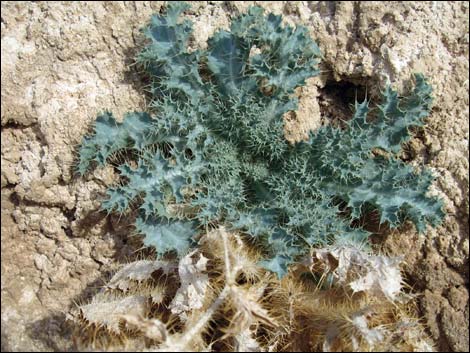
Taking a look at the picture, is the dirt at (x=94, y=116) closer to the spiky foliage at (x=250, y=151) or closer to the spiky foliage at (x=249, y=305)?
the spiky foliage at (x=250, y=151)

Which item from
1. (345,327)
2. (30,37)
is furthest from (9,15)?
(345,327)

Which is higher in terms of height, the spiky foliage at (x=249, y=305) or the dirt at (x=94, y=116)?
the dirt at (x=94, y=116)

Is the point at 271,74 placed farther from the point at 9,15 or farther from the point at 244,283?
the point at 9,15

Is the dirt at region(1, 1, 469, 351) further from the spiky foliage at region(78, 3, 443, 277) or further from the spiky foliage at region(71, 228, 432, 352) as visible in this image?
the spiky foliage at region(71, 228, 432, 352)

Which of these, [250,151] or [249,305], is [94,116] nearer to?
[250,151]

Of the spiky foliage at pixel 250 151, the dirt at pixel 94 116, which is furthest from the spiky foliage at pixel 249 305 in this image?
the dirt at pixel 94 116

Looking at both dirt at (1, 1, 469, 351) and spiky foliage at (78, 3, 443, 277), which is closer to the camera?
spiky foliage at (78, 3, 443, 277)

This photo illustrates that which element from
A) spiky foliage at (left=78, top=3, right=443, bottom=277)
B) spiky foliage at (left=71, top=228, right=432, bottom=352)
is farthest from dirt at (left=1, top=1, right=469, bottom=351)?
spiky foliage at (left=71, top=228, right=432, bottom=352)
